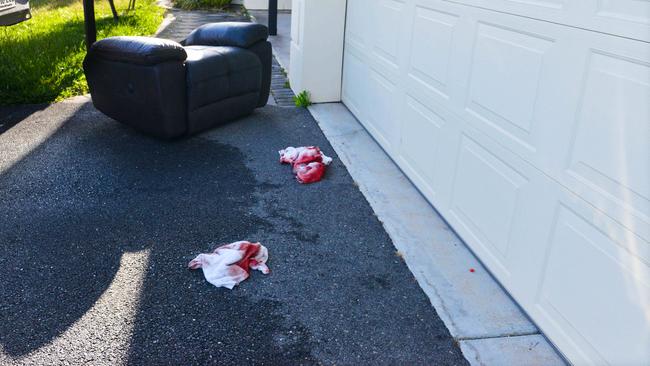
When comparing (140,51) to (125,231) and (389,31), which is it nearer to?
(125,231)

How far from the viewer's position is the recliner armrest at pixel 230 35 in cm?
551

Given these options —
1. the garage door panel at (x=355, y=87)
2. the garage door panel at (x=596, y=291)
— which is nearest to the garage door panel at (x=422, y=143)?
the garage door panel at (x=355, y=87)

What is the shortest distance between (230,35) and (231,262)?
10.1ft

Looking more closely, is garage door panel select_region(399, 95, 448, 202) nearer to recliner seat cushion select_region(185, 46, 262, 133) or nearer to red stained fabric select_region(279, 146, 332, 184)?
red stained fabric select_region(279, 146, 332, 184)

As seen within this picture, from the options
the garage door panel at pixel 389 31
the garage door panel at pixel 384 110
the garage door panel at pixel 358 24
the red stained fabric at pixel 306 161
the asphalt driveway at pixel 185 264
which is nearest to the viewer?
the asphalt driveway at pixel 185 264

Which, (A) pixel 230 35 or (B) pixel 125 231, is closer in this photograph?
(B) pixel 125 231

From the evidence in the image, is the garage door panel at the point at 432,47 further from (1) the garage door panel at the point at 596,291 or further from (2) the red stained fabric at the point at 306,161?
(1) the garage door panel at the point at 596,291

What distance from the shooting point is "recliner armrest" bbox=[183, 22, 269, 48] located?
551 centimetres

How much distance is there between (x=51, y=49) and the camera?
7457 mm

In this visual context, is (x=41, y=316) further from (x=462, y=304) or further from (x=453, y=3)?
(x=453, y=3)

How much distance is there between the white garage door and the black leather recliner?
6.32 feet

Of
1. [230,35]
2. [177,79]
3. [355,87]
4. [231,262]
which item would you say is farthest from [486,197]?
[230,35]

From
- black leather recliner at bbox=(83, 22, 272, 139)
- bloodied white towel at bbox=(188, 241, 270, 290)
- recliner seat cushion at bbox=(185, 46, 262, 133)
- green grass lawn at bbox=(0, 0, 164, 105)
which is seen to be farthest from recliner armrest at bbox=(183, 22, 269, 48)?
bloodied white towel at bbox=(188, 241, 270, 290)

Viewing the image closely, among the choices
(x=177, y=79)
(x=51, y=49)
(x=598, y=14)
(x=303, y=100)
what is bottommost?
(x=303, y=100)
